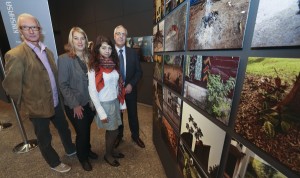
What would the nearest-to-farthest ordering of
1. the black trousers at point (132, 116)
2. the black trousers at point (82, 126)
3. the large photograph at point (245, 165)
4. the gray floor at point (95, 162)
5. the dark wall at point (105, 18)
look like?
the large photograph at point (245, 165)
the black trousers at point (82, 126)
the gray floor at point (95, 162)
the black trousers at point (132, 116)
the dark wall at point (105, 18)

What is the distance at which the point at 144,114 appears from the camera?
3.71 metres

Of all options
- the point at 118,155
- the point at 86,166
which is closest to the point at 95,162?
the point at 86,166

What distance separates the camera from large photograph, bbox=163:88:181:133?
141cm

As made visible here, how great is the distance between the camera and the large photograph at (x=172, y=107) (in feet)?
4.62

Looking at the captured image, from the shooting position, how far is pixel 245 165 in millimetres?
683

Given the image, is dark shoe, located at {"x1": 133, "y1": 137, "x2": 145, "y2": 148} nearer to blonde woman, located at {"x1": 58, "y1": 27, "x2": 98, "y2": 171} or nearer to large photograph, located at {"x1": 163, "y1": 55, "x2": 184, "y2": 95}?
blonde woman, located at {"x1": 58, "y1": 27, "x2": 98, "y2": 171}

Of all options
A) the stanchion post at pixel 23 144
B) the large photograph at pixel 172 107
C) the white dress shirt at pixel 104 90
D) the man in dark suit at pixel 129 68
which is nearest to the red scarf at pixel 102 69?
the white dress shirt at pixel 104 90

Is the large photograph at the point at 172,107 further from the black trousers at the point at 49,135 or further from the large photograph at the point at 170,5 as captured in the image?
the black trousers at the point at 49,135

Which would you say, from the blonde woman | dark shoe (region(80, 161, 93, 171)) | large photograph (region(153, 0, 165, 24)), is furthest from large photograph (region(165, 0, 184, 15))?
dark shoe (region(80, 161, 93, 171))

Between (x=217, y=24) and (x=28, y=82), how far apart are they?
5.84 ft

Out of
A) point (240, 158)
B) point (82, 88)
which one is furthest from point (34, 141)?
point (240, 158)

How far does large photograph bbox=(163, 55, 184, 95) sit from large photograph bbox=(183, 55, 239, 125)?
0.15m

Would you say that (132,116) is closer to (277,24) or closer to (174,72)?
(174,72)

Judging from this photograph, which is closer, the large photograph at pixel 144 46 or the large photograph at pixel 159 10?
the large photograph at pixel 159 10
